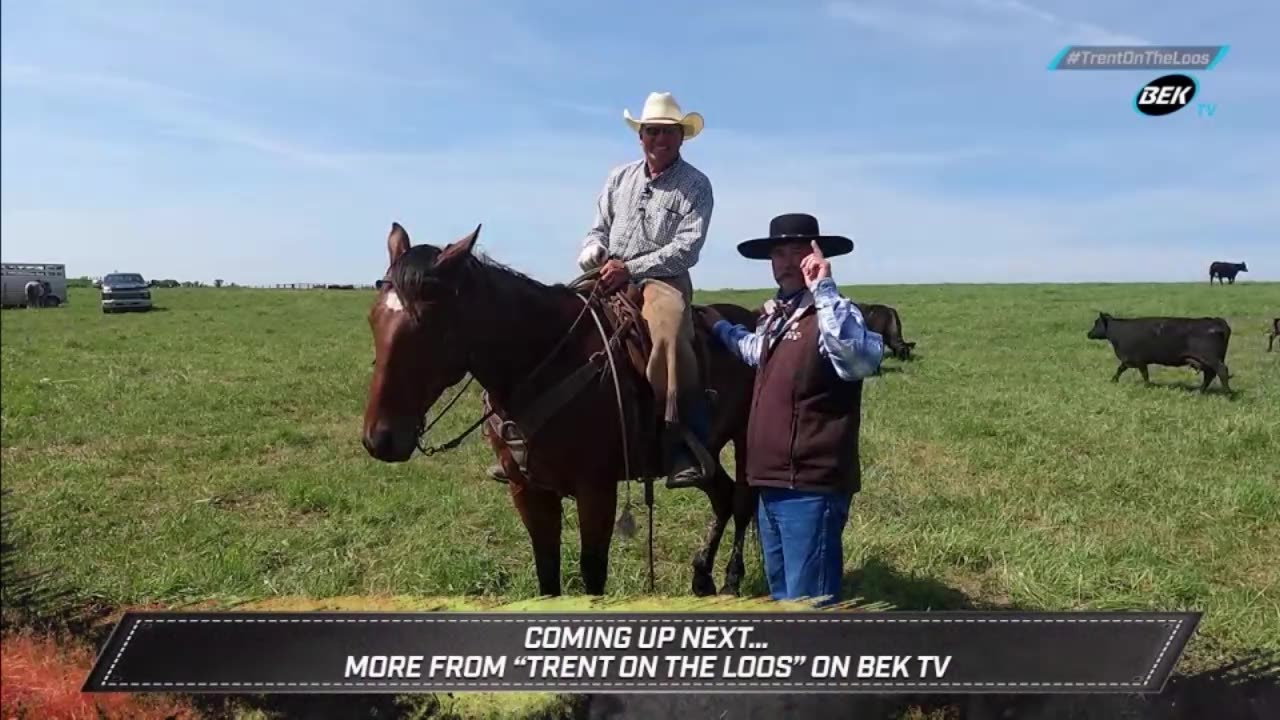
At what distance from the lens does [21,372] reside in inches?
480

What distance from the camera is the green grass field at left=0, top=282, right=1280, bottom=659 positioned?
16.8 feet

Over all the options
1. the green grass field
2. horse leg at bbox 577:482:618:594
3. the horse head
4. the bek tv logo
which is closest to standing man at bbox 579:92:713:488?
horse leg at bbox 577:482:618:594

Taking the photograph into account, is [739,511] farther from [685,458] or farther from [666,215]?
[666,215]

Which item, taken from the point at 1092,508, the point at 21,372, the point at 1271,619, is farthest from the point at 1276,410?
the point at 21,372

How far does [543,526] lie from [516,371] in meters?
1.04

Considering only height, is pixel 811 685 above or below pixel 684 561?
above

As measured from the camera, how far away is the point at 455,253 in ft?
11.7

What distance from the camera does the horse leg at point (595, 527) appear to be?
4332 millimetres

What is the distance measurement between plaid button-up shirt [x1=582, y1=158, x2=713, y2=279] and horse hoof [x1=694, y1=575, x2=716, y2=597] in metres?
2.31

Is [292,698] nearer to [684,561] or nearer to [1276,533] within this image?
[684,561]

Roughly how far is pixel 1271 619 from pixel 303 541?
648 centimetres

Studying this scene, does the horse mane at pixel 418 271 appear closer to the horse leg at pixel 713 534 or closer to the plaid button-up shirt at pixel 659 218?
the plaid button-up shirt at pixel 659 218

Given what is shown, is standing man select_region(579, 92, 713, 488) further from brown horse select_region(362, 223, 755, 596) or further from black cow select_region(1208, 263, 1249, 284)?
black cow select_region(1208, 263, 1249, 284)

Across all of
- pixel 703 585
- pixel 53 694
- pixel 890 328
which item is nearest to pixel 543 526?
pixel 703 585
